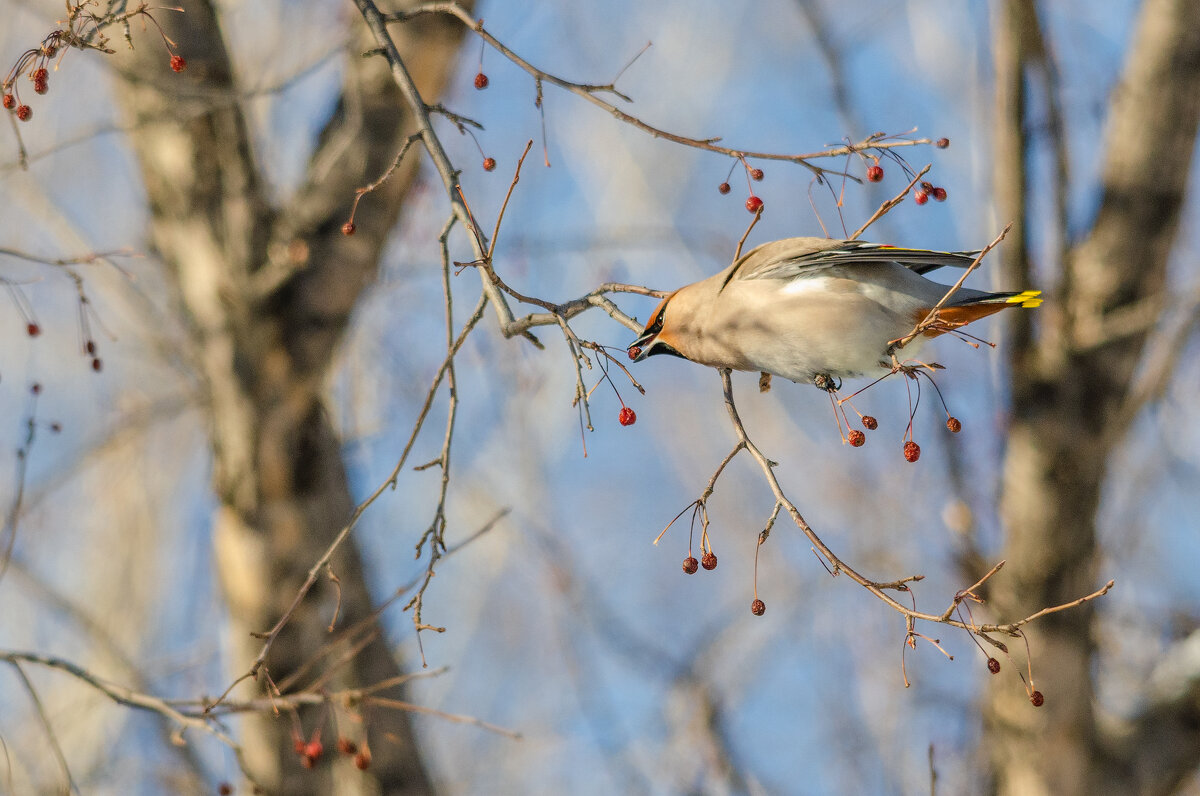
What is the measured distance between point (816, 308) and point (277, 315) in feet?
9.24

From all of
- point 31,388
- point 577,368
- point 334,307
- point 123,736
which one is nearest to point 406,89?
point 577,368

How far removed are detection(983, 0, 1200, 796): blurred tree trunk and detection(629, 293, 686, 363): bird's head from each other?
7.85ft

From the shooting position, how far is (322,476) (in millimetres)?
4539

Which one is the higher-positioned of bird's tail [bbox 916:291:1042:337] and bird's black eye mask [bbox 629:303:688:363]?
bird's black eye mask [bbox 629:303:688:363]

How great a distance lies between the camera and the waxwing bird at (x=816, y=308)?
2449 mm

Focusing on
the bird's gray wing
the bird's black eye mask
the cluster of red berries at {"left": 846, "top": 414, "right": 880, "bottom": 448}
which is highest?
the bird's gray wing

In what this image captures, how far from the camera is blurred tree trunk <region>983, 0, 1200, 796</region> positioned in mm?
4426

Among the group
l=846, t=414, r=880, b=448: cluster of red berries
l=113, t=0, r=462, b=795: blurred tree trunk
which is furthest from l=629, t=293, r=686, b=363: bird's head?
l=113, t=0, r=462, b=795: blurred tree trunk

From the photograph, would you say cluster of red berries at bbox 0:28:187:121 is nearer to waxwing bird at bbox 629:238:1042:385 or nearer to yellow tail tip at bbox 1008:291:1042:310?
waxwing bird at bbox 629:238:1042:385

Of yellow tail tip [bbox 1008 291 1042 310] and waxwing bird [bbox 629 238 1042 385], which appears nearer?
yellow tail tip [bbox 1008 291 1042 310]

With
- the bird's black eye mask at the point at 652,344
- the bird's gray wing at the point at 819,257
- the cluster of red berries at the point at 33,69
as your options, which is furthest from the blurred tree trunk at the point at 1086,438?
the cluster of red berries at the point at 33,69

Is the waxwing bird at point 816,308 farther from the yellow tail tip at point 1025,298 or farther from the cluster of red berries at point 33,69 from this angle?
the cluster of red berries at point 33,69

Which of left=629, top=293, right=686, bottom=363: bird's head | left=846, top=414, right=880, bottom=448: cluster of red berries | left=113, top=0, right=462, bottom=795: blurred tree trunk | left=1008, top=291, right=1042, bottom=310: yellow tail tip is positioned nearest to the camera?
left=846, top=414, right=880, bottom=448: cluster of red berries

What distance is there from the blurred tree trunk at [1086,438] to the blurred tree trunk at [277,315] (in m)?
2.70
